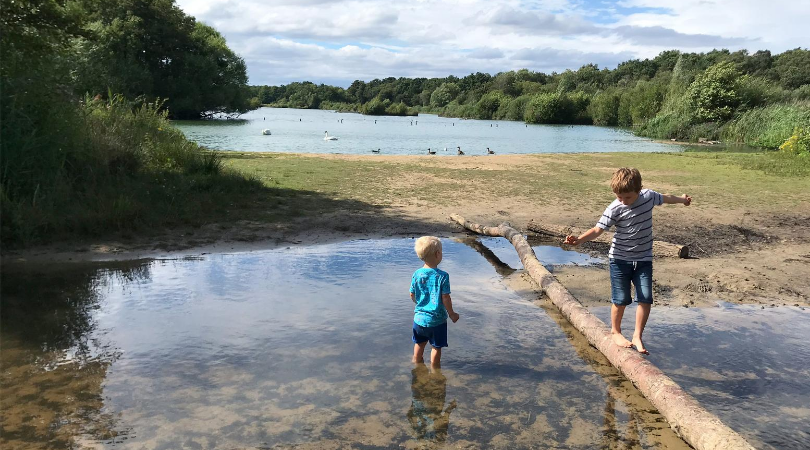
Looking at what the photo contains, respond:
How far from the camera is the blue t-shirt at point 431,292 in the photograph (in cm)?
496

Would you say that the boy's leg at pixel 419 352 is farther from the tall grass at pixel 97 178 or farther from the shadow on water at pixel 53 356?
the tall grass at pixel 97 178

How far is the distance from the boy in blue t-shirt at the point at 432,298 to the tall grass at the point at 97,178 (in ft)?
→ 21.4

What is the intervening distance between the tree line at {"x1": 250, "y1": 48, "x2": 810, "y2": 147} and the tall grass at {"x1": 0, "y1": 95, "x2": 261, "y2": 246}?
1214 inches

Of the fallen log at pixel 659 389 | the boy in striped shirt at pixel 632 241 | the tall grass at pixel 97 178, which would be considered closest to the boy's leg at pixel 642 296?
the boy in striped shirt at pixel 632 241

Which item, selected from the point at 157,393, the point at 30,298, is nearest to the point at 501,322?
the point at 157,393

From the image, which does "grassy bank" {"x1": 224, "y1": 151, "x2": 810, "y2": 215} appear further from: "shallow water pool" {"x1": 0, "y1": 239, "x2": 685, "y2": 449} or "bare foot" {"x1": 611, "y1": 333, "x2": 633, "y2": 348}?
"bare foot" {"x1": 611, "y1": 333, "x2": 633, "y2": 348}

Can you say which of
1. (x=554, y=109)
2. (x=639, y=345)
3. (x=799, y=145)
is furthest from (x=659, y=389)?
(x=554, y=109)

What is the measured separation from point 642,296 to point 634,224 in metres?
0.66

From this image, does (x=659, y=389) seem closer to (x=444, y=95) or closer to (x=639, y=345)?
(x=639, y=345)

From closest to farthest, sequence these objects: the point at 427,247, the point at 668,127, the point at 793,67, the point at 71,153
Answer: the point at 427,247
the point at 71,153
the point at 668,127
the point at 793,67

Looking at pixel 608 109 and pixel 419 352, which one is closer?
pixel 419 352

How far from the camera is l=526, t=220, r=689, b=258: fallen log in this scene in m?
8.91

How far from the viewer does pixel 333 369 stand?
5070mm

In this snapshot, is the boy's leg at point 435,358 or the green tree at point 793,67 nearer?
the boy's leg at point 435,358
